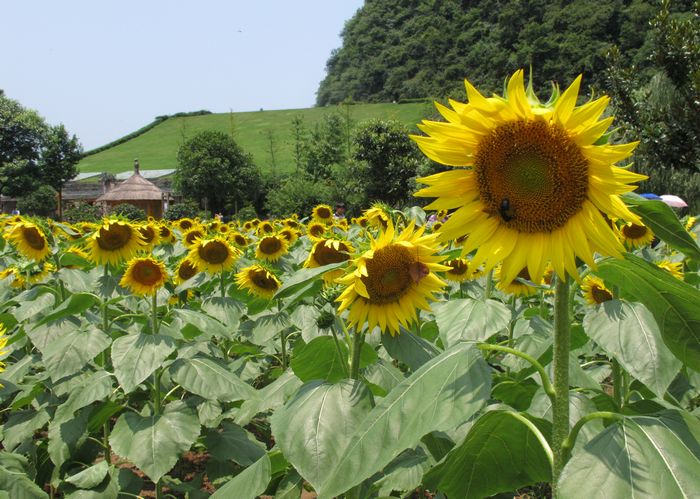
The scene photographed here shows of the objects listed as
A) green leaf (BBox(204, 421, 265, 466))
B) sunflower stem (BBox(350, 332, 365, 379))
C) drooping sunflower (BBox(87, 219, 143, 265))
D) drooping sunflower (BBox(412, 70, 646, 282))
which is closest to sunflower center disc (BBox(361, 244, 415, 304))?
sunflower stem (BBox(350, 332, 365, 379))

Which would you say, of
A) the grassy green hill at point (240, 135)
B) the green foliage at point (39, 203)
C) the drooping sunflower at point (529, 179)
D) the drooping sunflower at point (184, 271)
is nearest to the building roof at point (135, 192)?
the green foliage at point (39, 203)

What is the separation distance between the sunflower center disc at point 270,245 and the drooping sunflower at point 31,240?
155 cm

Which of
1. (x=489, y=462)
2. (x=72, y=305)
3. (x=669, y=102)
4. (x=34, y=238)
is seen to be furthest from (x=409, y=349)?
(x=669, y=102)

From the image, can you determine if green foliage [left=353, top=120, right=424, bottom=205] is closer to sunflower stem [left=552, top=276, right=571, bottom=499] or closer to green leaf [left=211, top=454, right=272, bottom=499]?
green leaf [left=211, top=454, right=272, bottom=499]

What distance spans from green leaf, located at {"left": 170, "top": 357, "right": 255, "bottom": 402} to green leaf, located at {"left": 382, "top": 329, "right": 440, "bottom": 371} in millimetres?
955

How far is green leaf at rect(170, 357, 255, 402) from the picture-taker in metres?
2.46

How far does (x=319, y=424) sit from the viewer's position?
1.39 metres

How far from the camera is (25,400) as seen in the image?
10.2ft

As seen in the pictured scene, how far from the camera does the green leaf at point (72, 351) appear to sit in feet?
8.69

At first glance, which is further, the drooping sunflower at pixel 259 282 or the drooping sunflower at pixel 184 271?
the drooping sunflower at pixel 184 271

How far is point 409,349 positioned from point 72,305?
1.94m

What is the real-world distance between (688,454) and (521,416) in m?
0.31

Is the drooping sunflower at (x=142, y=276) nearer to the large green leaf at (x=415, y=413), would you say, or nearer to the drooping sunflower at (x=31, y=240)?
→ the drooping sunflower at (x=31, y=240)

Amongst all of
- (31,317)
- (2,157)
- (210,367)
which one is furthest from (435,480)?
(2,157)
